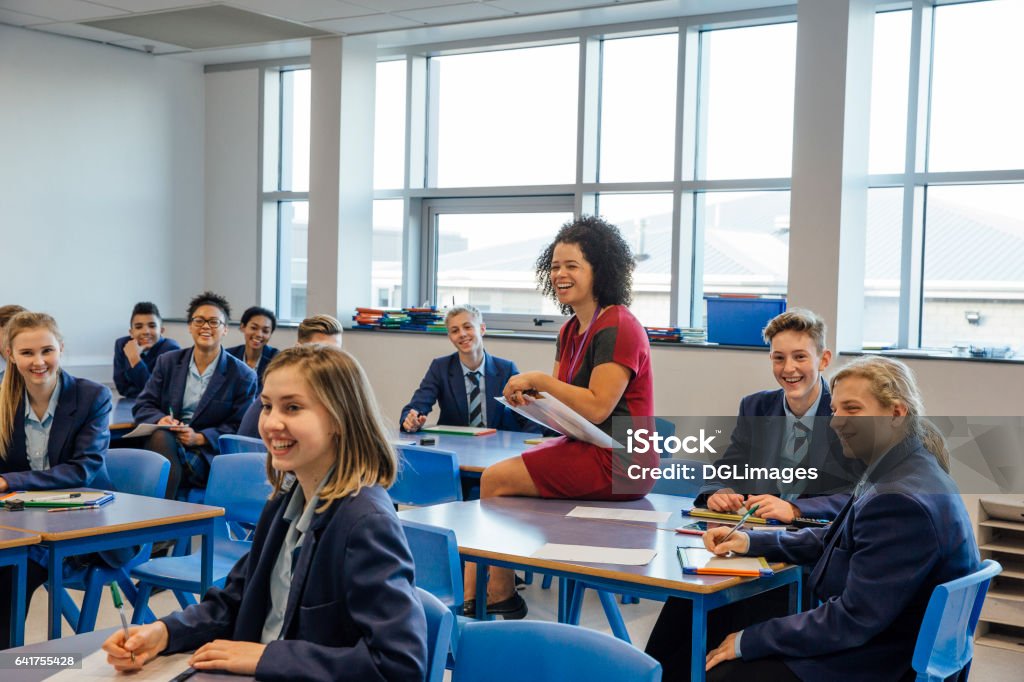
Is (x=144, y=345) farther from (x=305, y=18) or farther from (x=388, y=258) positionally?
(x=305, y=18)

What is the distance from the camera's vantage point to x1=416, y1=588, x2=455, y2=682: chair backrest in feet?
6.12

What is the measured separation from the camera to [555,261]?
3576 millimetres

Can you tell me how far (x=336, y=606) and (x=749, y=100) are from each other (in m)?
5.37

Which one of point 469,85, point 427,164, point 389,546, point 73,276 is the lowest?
point 389,546

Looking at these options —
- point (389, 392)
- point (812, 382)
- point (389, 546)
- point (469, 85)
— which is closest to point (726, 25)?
point (469, 85)

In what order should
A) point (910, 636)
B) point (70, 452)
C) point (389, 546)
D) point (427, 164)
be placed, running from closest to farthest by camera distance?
point (389, 546)
point (910, 636)
point (70, 452)
point (427, 164)

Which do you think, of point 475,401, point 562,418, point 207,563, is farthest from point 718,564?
point 475,401

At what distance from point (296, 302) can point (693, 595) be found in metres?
6.64

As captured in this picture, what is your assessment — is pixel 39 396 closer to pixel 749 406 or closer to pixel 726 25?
pixel 749 406

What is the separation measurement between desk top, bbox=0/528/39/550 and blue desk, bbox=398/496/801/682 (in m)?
0.96

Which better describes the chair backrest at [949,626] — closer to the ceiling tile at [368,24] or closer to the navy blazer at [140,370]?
the navy blazer at [140,370]

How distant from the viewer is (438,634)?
1874 mm

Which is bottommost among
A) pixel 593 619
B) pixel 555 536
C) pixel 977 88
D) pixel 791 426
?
pixel 593 619

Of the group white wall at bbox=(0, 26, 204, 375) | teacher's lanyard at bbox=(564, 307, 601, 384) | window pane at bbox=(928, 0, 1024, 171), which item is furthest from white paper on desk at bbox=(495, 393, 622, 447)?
white wall at bbox=(0, 26, 204, 375)
